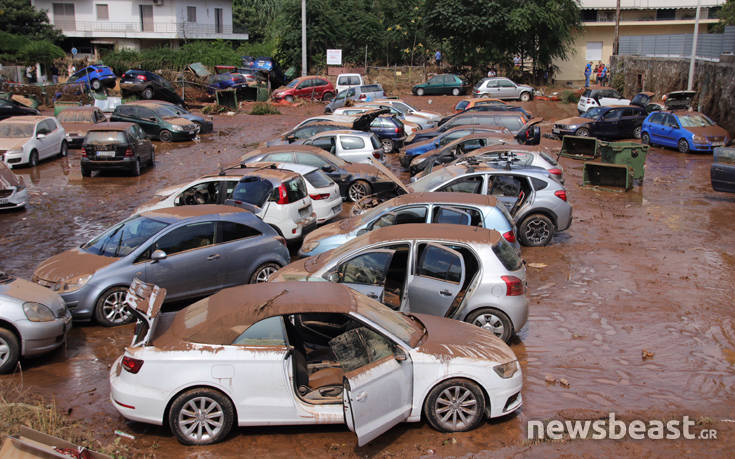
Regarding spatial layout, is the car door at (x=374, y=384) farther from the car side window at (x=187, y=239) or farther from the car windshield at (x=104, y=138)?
the car windshield at (x=104, y=138)

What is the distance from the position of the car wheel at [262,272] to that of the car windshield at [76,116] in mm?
18631

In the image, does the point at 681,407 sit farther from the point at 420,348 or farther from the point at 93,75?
the point at 93,75

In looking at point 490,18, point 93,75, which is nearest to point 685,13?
point 490,18

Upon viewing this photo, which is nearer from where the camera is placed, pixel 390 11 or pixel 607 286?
pixel 607 286

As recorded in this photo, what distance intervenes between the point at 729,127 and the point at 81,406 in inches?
1067

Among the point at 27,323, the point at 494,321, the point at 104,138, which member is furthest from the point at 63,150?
the point at 494,321

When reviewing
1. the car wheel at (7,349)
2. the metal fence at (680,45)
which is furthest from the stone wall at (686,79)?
the car wheel at (7,349)

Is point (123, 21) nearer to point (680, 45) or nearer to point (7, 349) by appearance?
point (680, 45)

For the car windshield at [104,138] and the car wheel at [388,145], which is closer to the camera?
the car windshield at [104,138]

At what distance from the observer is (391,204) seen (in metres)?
10.0

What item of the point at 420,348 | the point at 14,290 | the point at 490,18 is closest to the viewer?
the point at 420,348

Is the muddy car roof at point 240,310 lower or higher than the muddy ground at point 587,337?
higher

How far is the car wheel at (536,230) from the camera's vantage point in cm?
1263

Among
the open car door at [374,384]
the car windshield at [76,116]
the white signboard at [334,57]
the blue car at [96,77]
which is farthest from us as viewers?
the white signboard at [334,57]
